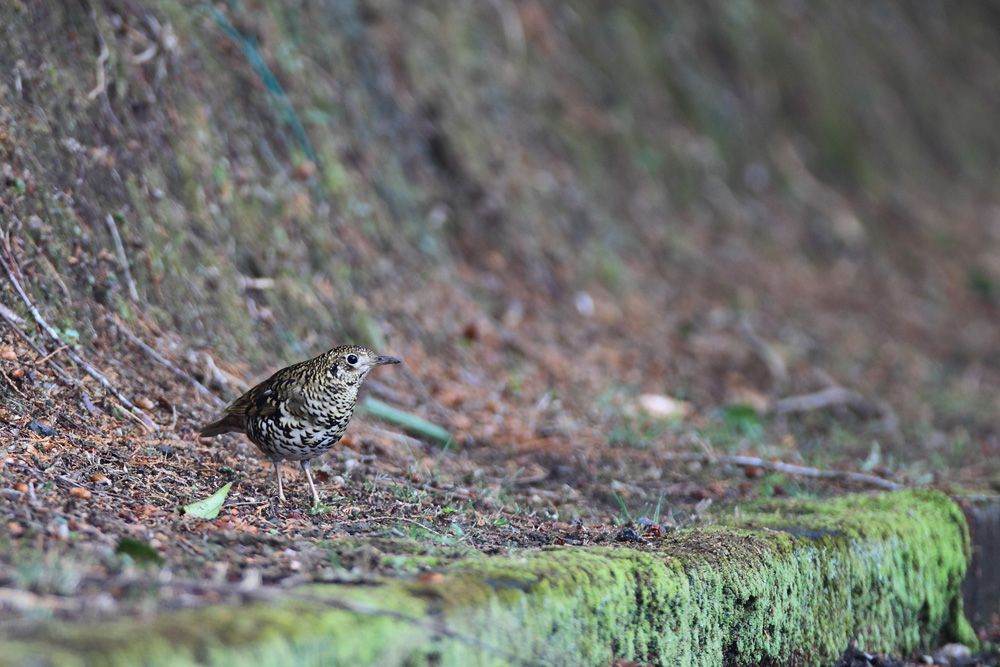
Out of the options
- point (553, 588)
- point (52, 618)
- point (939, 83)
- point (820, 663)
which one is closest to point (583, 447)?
point (820, 663)

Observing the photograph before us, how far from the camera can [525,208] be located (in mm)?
8766

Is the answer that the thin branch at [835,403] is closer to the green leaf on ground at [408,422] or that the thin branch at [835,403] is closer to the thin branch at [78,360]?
the green leaf on ground at [408,422]

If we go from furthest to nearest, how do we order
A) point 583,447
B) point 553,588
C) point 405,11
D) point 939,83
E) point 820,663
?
point 939,83
point 405,11
point 583,447
point 820,663
point 553,588

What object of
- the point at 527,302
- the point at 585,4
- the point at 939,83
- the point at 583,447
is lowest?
the point at 583,447

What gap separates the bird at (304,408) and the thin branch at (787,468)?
2231mm

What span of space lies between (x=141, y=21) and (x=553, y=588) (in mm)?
4743

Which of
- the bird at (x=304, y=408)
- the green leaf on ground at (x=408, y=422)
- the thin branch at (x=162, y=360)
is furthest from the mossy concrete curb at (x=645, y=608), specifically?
the thin branch at (x=162, y=360)

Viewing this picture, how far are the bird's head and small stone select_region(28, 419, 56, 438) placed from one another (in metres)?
1.16

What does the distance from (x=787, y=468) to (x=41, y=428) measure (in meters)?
3.87

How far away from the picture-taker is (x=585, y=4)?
463 inches

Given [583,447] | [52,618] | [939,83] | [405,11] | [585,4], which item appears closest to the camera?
[52,618]

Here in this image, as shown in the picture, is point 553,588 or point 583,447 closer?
point 553,588

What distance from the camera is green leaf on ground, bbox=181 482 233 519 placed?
10.3 feet

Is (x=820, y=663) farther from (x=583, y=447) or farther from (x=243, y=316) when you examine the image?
(x=243, y=316)
